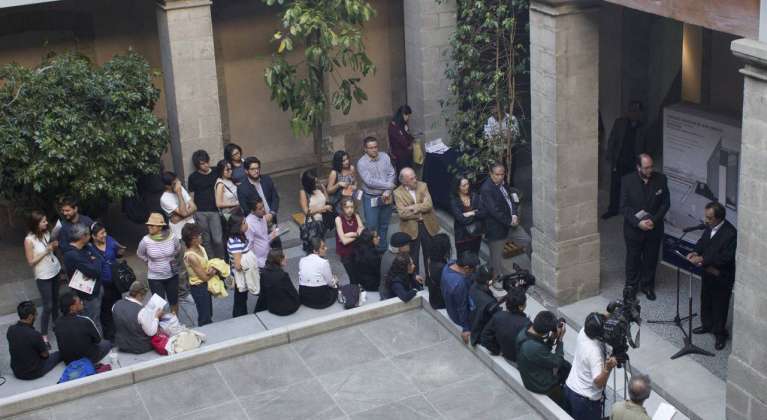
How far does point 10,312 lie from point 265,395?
16.2 ft

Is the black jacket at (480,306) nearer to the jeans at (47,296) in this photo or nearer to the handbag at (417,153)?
the jeans at (47,296)

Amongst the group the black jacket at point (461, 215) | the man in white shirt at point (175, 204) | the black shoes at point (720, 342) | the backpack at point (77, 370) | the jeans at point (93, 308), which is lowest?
the black shoes at point (720, 342)

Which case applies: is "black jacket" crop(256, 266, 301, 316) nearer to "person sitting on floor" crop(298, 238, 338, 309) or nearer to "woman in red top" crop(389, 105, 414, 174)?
"person sitting on floor" crop(298, 238, 338, 309)

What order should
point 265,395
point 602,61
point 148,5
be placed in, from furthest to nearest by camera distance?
1. point 602,61
2. point 148,5
3. point 265,395

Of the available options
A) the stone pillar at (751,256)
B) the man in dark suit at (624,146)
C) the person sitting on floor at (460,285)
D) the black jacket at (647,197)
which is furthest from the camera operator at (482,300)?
the man in dark suit at (624,146)

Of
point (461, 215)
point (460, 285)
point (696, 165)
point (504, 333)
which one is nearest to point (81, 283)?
point (460, 285)

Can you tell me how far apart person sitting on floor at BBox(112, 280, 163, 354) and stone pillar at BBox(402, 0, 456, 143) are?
7.11 m

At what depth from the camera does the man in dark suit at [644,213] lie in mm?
14133

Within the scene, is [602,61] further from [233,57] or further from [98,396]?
[98,396]

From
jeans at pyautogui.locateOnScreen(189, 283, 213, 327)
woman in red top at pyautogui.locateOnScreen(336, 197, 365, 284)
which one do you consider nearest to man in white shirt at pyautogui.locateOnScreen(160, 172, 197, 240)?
jeans at pyautogui.locateOnScreen(189, 283, 213, 327)

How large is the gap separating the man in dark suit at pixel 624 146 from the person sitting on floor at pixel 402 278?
4.94 m

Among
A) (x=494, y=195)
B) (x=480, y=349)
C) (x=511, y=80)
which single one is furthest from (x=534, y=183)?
(x=480, y=349)

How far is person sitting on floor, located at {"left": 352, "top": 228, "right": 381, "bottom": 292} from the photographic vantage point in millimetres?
14055

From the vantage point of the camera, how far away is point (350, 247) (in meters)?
14.7
